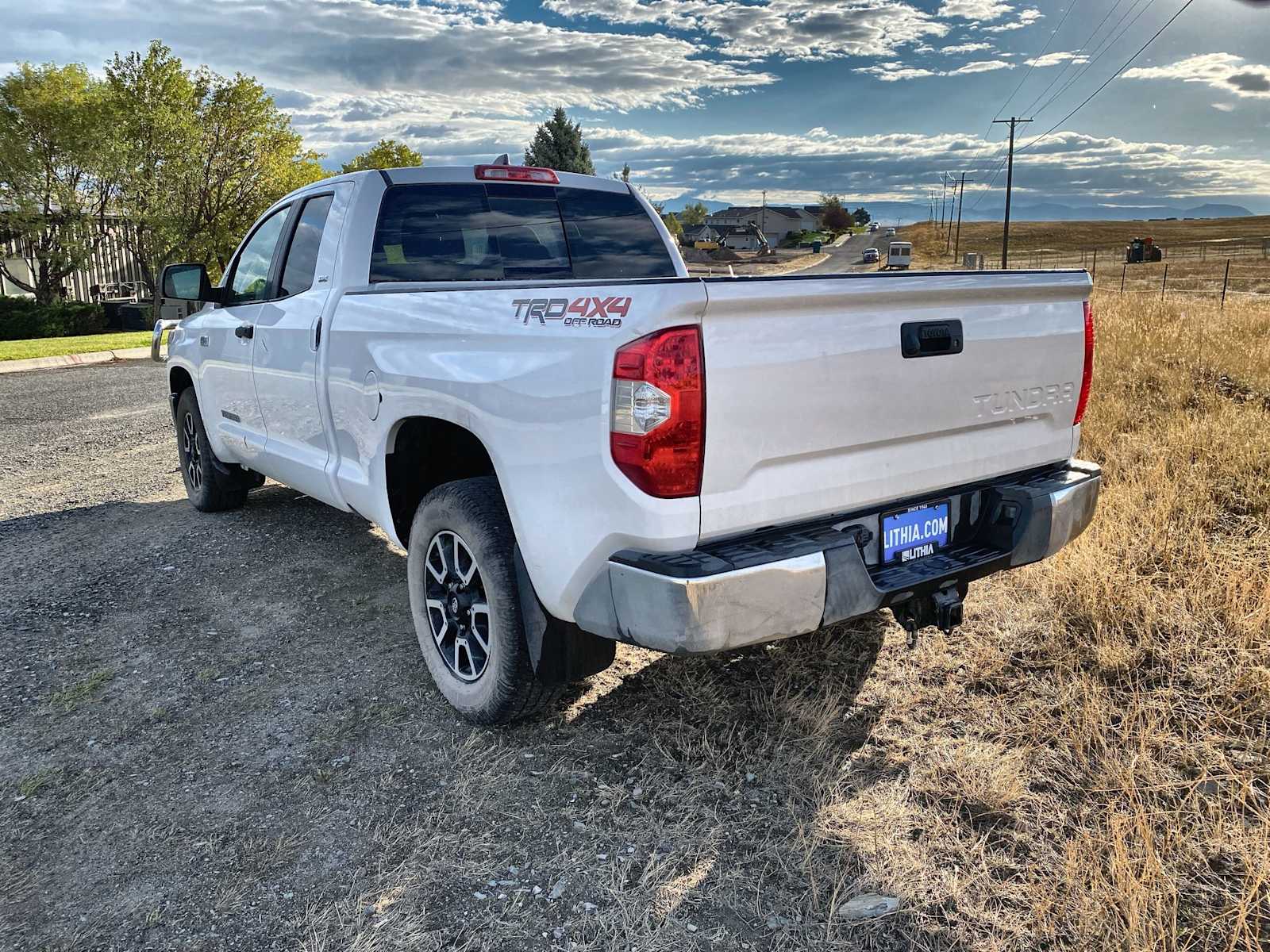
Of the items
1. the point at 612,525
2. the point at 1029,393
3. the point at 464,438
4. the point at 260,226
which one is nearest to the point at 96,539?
the point at 260,226

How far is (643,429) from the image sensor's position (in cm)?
247

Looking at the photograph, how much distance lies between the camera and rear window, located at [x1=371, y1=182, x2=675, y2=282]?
413cm

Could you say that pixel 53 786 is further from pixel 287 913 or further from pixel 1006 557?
pixel 1006 557

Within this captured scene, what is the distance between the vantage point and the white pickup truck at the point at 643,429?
8.20ft

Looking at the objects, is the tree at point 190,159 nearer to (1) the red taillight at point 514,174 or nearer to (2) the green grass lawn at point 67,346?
(2) the green grass lawn at point 67,346

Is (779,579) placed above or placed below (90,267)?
below

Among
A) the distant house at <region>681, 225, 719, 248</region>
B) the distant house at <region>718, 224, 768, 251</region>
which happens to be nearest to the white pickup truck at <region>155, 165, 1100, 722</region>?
the distant house at <region>681, 225, 719, 248</region>

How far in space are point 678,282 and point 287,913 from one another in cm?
202

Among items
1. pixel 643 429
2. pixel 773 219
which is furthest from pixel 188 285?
pixel 773 219

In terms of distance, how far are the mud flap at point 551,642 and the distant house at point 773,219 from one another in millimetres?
139043

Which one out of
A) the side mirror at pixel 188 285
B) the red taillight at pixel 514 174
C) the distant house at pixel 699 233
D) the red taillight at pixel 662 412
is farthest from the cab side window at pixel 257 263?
the distant house at pixel 699 233

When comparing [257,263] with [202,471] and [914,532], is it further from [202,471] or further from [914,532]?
[914,532]

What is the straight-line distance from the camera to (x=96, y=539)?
19.1 ft

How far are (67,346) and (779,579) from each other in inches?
820
